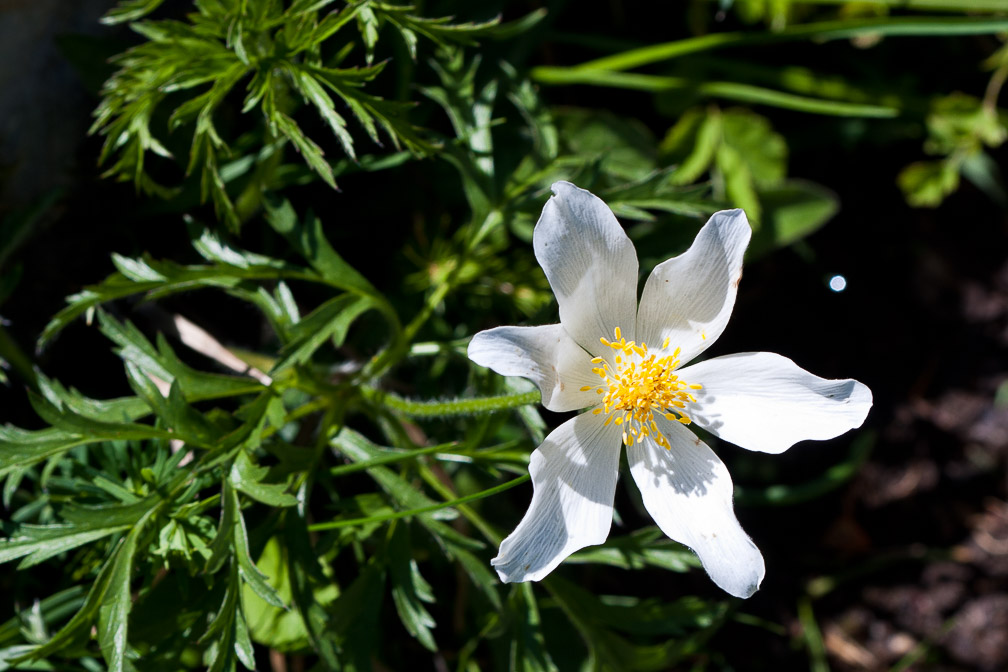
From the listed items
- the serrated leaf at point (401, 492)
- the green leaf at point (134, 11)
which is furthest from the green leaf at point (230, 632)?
the green leaf at point (134, 11)

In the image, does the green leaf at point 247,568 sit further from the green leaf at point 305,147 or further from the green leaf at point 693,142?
the green leaf at point 693,142

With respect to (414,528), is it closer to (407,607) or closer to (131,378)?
(407,607)

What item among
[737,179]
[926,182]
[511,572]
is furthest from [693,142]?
[511,572]

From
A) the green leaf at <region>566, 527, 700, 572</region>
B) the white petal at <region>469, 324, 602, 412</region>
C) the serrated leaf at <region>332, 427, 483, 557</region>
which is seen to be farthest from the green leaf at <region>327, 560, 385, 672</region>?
the white petal at <region>469, 324, 602, 412</region>

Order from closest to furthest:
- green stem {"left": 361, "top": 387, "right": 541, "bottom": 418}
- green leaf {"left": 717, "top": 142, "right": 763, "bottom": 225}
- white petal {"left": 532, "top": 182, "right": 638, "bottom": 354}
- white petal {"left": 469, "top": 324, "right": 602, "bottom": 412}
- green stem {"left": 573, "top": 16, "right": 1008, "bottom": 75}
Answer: white petal {"left": 469, "top": 324, "right": 602, "bottom": 412}, white petal {"left": 532, "top": 182, "right": 638, "bottom": 354}, green stem {"left": 361, "top": 387, "right": 541, "bottom": 418}, green stem {"left": 573, "top": 16, "right": 1008, "bottom": 75}, green leaf {"left": 717, "top": 142, "right": 763, "bottom": 225}

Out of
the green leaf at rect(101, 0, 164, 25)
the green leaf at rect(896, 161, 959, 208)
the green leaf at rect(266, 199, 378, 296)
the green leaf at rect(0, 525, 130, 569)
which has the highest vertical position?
the green leaf at rect(101, 0, 164, 25)

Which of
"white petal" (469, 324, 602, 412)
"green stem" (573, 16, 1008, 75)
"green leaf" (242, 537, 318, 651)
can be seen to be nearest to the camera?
"white petal" (469, 324, 602, 412)

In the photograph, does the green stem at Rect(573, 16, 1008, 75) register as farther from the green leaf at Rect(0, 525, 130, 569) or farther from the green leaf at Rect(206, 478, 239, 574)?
the green leaf at Rect(0, 525, 130, 569)

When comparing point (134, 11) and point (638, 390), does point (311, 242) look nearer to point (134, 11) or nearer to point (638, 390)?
point (134, 11)
